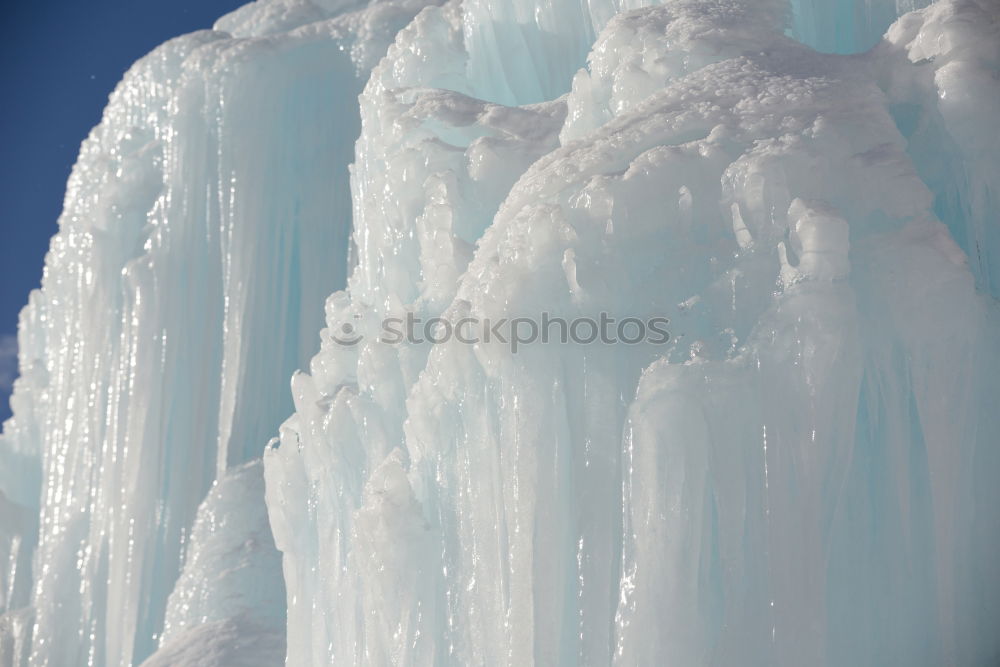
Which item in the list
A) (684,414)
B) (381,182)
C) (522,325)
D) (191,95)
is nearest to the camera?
(684,414)

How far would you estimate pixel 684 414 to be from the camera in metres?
3.62

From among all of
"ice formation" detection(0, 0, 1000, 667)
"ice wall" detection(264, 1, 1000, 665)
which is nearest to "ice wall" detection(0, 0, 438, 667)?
"ice formation" detection(0, 0, 1000, 667)

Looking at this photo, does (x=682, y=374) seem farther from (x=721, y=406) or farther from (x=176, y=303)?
(x=176, y=303)

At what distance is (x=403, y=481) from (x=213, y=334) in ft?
14.9

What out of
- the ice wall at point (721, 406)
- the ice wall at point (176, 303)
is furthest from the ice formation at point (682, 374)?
the ice wall at point (176, 303)

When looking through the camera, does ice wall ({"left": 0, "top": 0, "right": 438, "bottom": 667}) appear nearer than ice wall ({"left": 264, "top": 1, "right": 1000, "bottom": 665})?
No

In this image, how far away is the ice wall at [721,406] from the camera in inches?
141

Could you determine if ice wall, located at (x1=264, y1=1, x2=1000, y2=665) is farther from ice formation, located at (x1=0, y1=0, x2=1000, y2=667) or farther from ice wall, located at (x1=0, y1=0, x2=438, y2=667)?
ice wall, located at (x1=0, y1=0, x2=438, y2=667)

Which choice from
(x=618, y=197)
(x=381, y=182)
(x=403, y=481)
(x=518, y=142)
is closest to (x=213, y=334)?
(x=381, y=182)

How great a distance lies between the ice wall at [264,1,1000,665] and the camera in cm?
359

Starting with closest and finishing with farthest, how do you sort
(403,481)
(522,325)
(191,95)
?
(522,325), (403,481), (191,95)

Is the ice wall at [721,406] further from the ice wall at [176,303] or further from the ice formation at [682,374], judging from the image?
the ice wall at [176,303]

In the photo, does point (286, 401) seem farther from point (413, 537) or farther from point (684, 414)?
point (684, 414)

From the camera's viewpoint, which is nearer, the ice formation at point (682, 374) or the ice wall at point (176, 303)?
the ice formation at point (682, 374)
